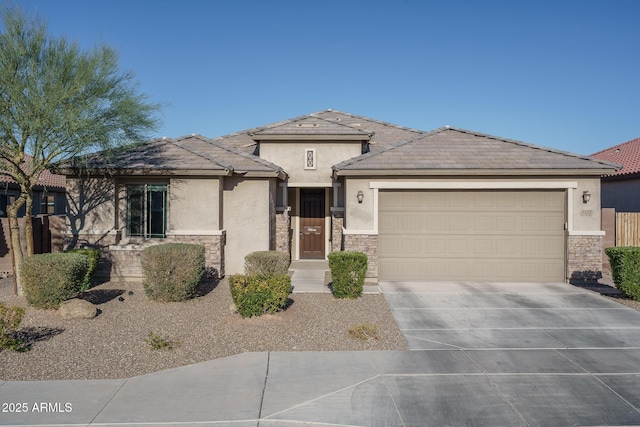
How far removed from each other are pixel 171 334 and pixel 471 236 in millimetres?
8416

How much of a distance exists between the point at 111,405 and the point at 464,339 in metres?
5.48

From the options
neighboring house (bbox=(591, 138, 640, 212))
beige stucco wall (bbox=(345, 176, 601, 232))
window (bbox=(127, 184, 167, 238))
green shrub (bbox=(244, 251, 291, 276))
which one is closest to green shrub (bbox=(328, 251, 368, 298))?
green shrub (bbox=(244, 251, 291, 276))

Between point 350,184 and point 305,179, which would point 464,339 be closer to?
point 350,184

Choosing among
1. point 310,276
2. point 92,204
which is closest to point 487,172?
point 310,276

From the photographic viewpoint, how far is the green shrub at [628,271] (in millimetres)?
9391

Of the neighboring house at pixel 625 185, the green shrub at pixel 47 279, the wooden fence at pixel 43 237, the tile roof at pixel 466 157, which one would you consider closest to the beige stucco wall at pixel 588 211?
the tile roof at pixel 466 157

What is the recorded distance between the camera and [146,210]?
470 inches

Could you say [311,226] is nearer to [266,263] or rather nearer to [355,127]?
[355,127]

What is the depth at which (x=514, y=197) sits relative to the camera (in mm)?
11625

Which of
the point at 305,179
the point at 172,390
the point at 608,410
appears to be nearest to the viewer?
the point at 608,410

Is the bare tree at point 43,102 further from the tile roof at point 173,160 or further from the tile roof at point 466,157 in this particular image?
the tile roof at point 466,157

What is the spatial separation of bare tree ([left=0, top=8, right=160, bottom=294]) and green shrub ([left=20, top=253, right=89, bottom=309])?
1.61 meters

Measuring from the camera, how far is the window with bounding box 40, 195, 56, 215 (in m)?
25.5

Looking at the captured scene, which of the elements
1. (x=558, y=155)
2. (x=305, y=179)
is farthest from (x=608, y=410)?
(x=305, y=179)
